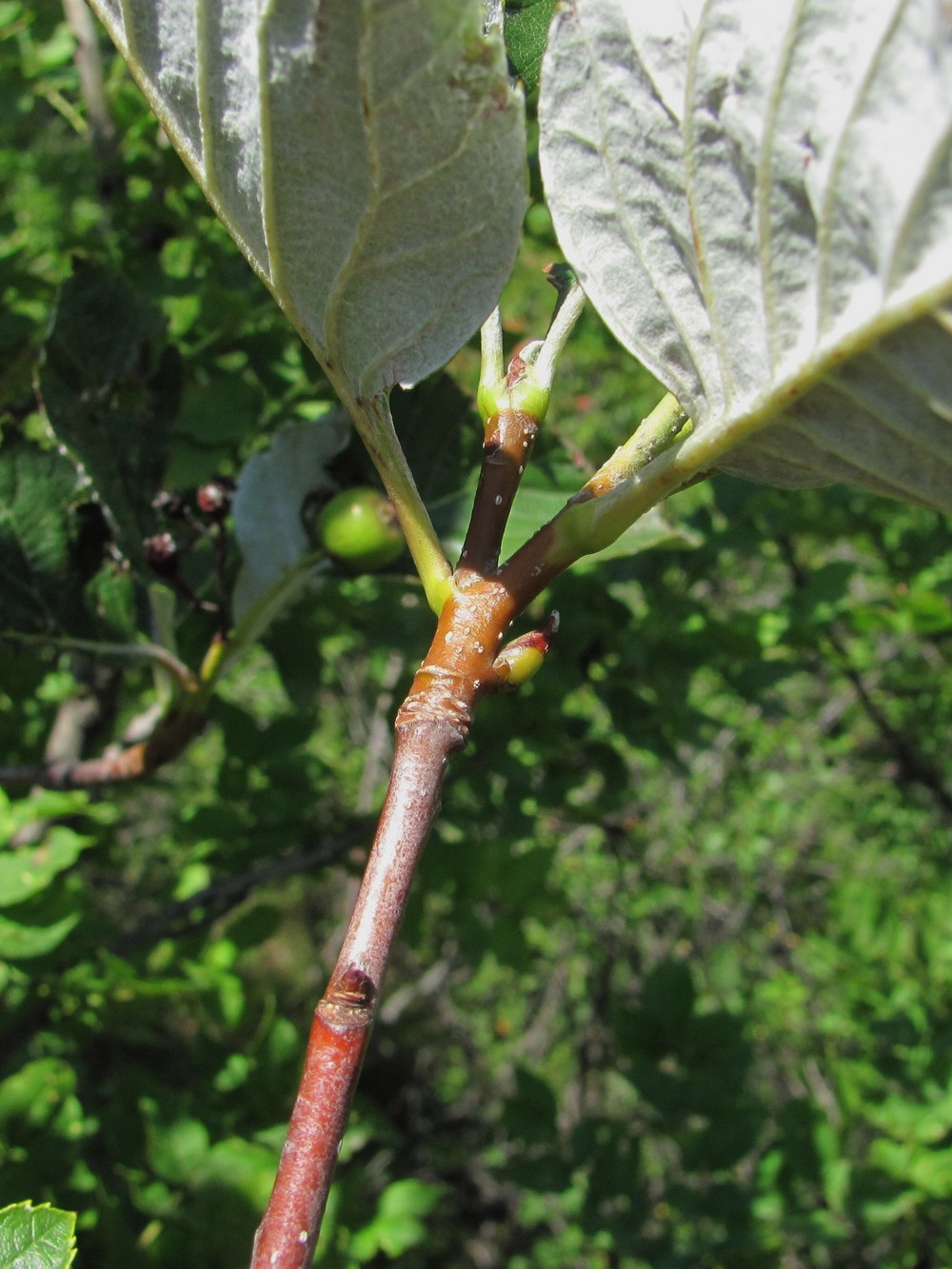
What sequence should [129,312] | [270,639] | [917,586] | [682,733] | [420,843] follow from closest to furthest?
1. [420,843]
2. [129,312]
3. [270,639]
4. [682,733]
5. [917,586]

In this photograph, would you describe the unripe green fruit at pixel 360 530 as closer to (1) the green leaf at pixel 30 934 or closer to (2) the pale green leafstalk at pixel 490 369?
(2) the pale green leafstalk at pixel 490 369

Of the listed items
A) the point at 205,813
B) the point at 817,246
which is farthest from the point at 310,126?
the point at 205,813

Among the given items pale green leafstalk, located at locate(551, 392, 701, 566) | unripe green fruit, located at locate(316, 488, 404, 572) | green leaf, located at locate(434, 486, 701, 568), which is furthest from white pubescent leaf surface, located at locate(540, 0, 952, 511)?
unripe green fruit, located at locate(316, 488, 404, 572)

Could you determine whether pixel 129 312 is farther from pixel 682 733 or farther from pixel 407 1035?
pixel 407 1035

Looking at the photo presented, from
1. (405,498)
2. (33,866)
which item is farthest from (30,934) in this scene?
(405,498)

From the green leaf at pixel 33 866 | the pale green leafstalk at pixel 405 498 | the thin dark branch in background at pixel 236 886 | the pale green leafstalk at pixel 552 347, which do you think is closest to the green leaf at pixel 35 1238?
the pale green leafstalk at pixel 405 498

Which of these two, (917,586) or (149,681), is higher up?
(149,681)
